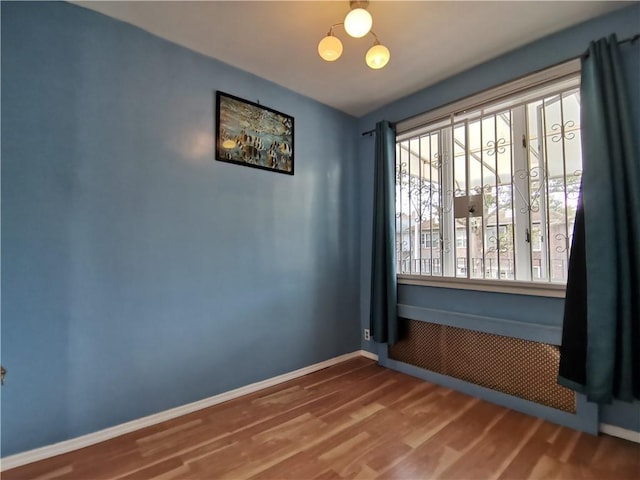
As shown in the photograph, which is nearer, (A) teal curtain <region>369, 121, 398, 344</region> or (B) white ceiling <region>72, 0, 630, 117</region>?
(B) white ceiling <region>72, 0, 630, 117</region>

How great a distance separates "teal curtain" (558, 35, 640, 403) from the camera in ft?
5.34

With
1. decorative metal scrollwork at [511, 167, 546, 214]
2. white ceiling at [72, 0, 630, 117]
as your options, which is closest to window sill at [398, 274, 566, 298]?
decorative metal scrollwork at [511, 167, 546, 214]

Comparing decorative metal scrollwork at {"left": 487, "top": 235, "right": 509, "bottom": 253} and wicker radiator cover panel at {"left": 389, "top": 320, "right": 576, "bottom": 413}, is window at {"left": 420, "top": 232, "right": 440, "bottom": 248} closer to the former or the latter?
decorative metal scrollwork at {"left": 487, "top": 235, "right": 509, "bottom": 253}

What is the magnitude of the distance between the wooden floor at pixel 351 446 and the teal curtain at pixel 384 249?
70 centimetres

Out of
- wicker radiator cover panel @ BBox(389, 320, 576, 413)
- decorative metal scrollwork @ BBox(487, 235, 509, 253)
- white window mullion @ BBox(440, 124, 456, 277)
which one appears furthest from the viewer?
white window mullion @ BBox(440, 124, 456, 277)

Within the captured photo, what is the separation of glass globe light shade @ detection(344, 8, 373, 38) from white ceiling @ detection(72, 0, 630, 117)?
1.11 ft

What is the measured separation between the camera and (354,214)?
3242mm

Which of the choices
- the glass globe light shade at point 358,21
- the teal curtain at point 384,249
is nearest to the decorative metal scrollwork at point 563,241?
the teal curtain at point 384,249

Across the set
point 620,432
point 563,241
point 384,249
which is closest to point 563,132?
point 563,241

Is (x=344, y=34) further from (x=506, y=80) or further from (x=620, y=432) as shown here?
(x=620, y=432)

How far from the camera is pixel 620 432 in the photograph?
1749 millimetres

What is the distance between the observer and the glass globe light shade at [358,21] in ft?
4.83

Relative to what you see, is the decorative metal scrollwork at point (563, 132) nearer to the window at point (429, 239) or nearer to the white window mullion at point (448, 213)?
the white window mullion at point (448, 213)

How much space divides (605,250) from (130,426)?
119 inches
